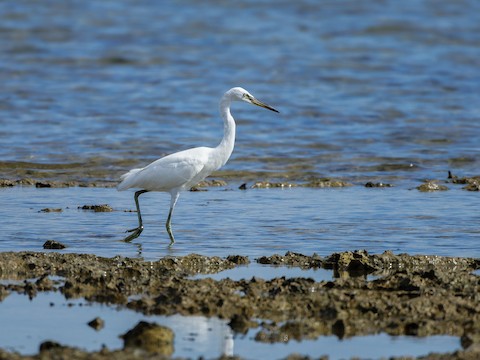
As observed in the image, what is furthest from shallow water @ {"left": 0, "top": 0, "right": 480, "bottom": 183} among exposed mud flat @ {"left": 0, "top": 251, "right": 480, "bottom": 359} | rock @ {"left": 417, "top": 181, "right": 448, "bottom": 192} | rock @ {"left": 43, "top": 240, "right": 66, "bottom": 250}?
exposed mud flat @ {"left": 0, "top": 251, "right": 480, "bottom": 359}

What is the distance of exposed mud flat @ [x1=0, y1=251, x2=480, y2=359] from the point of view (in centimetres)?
668

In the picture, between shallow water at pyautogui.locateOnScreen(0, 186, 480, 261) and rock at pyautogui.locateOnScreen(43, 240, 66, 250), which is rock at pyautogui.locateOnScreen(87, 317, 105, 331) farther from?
rock at pyautogui.locateOnScreen(43, 240, 66, 250)

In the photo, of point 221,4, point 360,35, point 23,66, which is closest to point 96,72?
point 23,66

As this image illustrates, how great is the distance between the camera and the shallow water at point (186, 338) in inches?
248

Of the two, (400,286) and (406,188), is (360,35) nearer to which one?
(406,188)

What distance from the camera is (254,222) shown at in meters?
11.2

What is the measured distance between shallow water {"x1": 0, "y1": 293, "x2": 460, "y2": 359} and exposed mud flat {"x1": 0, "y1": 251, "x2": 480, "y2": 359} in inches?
4.2

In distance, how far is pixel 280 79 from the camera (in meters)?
25.7

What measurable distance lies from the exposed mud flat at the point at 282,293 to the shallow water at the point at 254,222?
803 mm

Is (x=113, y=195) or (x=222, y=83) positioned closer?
(x=113, y=195)

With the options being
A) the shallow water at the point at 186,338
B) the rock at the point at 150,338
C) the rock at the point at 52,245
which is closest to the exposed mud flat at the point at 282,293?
the rock at the point at 150,338

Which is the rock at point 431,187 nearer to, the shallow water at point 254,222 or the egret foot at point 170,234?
the shallow water at point 254,222

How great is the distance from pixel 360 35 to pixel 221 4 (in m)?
7.64

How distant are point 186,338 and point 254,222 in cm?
470
